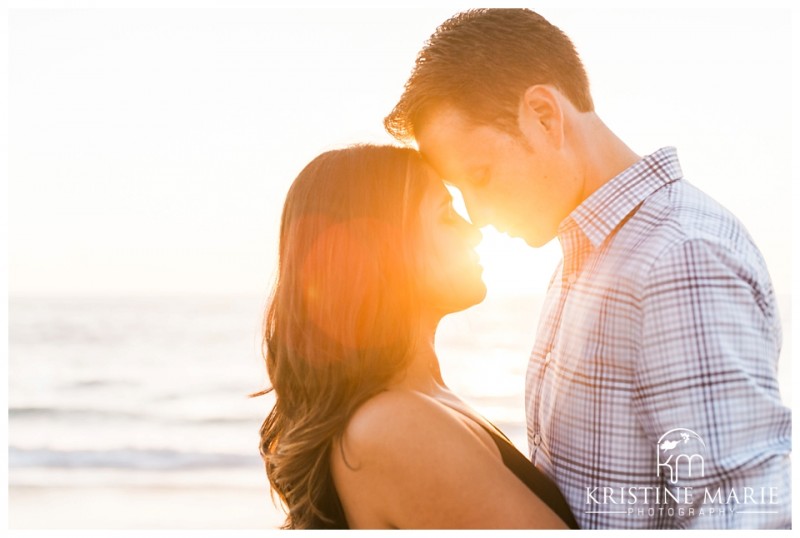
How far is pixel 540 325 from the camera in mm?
2842

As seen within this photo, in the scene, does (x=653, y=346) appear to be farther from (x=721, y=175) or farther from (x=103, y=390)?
(x=103, y=390)

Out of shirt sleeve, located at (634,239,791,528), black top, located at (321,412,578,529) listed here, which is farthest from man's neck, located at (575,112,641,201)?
black top, located at (321,412,578,529)

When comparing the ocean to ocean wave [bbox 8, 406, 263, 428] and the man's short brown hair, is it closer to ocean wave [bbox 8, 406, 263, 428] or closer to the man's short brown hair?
ocean wave [bbox 8, 406, 263, 428]

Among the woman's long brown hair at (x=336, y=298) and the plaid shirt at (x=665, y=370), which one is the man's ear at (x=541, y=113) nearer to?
the plaid shirt at (x=665, y=370)

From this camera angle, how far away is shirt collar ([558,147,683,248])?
94.2 inches

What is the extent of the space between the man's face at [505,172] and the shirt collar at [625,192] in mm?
203

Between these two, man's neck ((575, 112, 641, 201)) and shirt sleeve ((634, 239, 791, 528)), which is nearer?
shirt sleeve ((634, 239, 791, 528))

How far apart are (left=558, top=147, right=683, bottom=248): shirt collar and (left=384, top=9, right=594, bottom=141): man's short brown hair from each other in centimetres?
44

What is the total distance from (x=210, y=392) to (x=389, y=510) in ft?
48.0

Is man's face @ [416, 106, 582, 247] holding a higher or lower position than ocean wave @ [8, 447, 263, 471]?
higher

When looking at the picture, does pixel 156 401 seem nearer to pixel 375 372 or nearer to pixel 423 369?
pixel 423 369

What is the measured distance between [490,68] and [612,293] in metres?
1.01

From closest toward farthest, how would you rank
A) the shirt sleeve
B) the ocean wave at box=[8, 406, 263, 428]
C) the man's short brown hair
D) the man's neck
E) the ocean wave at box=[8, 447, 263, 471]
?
the shirt sleeve, the man's neck, the man's short brown hair, the ocean wave at box=[8, 447, 263, 471], the ocean wave at box=[8, 406, 263, 428]

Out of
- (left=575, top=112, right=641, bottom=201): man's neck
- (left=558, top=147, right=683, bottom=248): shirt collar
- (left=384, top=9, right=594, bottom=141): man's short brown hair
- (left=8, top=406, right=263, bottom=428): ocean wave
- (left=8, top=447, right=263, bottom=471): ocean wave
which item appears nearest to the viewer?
(left=558, top=147, right=683, bottom=248): shirt collar
